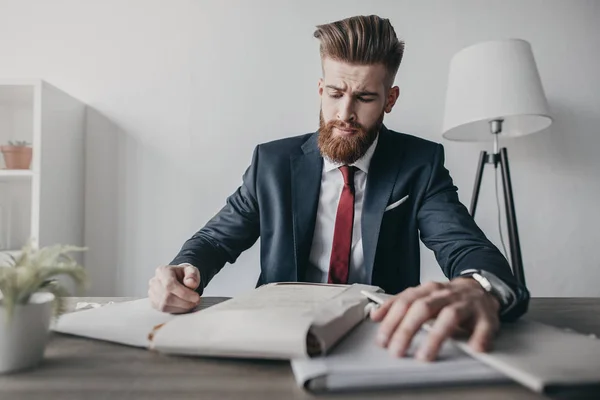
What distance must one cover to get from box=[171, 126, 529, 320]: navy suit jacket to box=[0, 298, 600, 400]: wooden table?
23.8 inches

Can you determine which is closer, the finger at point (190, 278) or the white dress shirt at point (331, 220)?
the finger at point (190, 278)

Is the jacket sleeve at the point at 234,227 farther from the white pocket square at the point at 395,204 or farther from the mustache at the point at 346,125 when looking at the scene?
the white pocket square at the point at 395,204

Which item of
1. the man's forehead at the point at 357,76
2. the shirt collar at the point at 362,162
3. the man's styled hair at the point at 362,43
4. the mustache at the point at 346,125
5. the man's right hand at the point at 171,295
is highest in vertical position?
the man's styled hair at the point at 362,43

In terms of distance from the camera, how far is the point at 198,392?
43 centimetres

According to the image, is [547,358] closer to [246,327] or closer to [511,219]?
[246,327]

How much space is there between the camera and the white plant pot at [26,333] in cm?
48

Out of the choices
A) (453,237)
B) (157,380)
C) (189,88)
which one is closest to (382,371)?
(157,380)

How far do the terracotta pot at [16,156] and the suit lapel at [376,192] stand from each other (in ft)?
4.45

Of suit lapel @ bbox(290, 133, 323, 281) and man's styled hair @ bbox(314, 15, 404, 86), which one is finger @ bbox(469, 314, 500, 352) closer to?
suit lapel @ bbox(290, 133, 323, 281)

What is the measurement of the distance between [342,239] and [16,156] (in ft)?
4.39

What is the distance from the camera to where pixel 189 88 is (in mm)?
2076

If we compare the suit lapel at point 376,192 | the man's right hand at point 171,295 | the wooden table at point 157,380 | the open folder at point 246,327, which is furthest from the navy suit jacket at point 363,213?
the wooden table at point 157,380

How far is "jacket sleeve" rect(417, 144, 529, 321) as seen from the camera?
787 mm

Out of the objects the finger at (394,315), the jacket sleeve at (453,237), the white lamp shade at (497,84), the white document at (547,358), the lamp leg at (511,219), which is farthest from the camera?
the lamp leg at (511,219)
